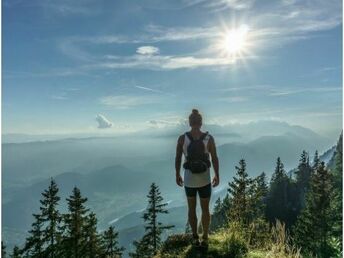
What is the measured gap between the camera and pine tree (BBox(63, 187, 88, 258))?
35.2m

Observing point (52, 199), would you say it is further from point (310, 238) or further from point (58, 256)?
point (310, 238)

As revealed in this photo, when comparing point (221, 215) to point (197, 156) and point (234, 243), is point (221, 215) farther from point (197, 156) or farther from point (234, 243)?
point (197, 156)

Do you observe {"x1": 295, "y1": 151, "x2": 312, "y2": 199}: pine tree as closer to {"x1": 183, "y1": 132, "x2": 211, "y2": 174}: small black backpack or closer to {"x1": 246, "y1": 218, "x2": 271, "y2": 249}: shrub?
{"x1": 246, "y1": 218, "x2": 271, "y2": 249}: shrub

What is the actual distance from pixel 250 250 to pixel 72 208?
28826 mm

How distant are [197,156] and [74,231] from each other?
28.4 metres

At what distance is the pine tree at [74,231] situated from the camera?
35.2 metres

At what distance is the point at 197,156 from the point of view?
1018 cm

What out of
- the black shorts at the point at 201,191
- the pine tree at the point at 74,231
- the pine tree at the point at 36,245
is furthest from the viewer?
the pine tree at the point at 36,245

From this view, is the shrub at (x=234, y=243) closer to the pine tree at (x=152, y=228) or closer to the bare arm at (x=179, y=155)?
the bare arm at (x=179, y=155)

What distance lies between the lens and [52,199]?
131 feet

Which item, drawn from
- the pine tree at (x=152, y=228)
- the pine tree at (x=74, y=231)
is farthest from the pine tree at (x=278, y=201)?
the pine tree at (x=74, y=231)

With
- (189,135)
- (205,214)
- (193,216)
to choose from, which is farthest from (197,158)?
(193,216)

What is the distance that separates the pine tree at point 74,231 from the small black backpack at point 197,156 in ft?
89.9

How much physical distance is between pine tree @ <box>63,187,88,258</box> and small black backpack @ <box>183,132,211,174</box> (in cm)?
2740
